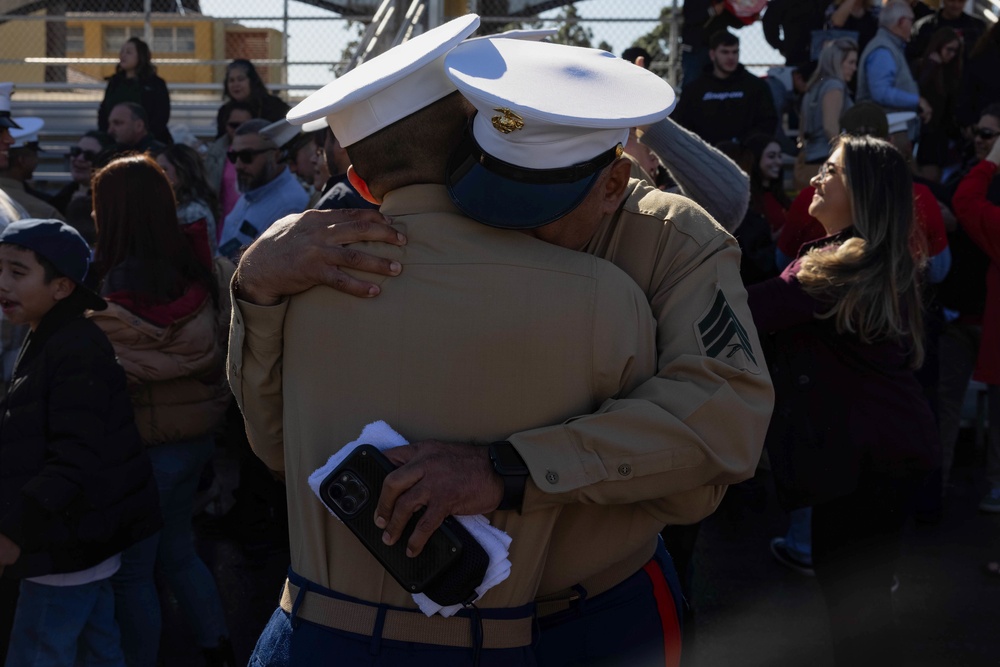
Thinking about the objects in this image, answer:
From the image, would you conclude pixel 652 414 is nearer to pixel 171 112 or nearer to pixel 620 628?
pixel 620 628

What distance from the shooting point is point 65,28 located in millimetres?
14727

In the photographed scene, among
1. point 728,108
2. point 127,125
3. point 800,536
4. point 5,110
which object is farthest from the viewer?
point 728,108

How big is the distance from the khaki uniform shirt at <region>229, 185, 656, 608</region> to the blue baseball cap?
1.89m

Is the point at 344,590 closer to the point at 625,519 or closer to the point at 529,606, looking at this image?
the point at 529,606

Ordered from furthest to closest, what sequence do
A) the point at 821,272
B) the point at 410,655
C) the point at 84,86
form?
the point at 84,86 → the point at 821,272 → the point at 410,655

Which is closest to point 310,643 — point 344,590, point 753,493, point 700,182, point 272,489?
point 344,590

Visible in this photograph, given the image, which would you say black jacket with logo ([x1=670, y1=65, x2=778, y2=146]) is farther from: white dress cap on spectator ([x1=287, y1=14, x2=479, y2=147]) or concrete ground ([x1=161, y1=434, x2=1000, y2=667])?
white dress cap on spectator ([x1=287, y1=14, x2=479, y2=147])

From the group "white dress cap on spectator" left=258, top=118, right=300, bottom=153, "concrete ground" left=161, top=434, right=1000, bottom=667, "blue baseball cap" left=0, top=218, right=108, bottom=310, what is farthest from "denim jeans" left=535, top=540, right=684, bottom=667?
"white dress cap on spectator" left=258, top=118, right=300, bottom=153

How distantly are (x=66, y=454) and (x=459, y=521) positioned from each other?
199cm

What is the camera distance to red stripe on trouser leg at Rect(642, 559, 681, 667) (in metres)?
2.09

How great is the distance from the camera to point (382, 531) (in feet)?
5.56

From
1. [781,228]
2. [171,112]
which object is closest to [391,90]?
[781,228]

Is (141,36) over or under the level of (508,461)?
under

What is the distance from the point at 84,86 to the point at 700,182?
1034cm
